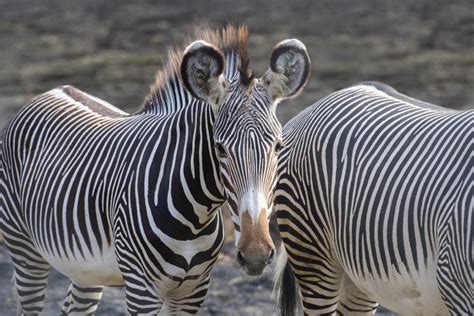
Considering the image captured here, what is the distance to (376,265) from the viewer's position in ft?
18.8

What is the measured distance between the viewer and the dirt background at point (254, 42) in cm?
1619

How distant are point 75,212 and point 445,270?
2330mm

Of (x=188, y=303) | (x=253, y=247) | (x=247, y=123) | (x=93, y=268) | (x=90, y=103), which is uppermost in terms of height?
(x=247, y=123)

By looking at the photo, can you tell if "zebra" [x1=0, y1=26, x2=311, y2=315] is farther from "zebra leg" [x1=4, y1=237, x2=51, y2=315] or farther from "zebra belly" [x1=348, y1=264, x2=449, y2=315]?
"zebra belly" [x1=348, y1=264, x2=449, y2=315]

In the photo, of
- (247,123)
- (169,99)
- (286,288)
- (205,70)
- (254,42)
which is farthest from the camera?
(254,42)

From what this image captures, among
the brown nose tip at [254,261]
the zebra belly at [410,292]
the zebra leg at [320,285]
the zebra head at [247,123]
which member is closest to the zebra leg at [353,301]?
the zebra leg at [320,285]

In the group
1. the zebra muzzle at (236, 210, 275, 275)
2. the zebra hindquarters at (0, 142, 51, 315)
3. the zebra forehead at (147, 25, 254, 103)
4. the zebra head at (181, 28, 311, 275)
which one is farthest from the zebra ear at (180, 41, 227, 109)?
the zebra hindquarters at (0, 142, 51, 315)

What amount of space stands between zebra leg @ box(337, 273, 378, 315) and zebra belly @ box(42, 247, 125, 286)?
4.42 ft

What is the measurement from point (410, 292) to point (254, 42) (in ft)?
47.1

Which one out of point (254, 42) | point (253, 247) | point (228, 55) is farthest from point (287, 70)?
point (254, 42)

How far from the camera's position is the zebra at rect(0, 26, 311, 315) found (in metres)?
5.28

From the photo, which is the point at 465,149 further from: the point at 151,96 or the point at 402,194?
the point at 151,96

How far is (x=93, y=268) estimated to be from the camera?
6.38 meters

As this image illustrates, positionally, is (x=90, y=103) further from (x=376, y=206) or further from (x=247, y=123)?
(x=376, y=206)
